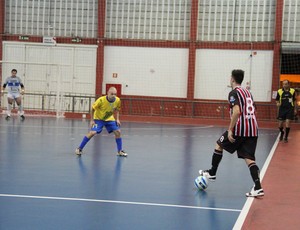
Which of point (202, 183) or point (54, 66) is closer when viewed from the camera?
point (202, 183)

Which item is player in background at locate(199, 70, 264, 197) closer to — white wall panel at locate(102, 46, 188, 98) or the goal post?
white wall panel at locate(102, 46, 188, 98)

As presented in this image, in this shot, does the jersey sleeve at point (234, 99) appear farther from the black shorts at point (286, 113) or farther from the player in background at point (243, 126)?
the black shorts at point (286, 113)

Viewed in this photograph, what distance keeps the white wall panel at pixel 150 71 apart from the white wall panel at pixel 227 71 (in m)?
0.95

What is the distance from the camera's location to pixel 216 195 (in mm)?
7227

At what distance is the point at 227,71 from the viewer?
2786 centimetres

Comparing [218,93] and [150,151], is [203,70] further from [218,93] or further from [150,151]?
[150,151]

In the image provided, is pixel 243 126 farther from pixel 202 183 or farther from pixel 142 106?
pixel 142 106

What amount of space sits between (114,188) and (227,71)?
69.9 ft

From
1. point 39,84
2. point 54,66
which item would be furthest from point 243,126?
point 39,84

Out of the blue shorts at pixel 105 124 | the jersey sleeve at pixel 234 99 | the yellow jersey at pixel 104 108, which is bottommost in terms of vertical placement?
the blue shorts at pixel 105 124

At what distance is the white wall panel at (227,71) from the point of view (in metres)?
27.5

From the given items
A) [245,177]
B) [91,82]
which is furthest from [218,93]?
[245,177]

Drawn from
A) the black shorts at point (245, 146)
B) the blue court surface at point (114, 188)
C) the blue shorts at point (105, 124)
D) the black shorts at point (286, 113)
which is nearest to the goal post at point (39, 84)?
the black shorts at point (286, 113)

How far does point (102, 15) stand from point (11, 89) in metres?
9.48
